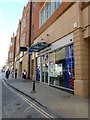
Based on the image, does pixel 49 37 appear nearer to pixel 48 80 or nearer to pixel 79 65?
pixel 48 80

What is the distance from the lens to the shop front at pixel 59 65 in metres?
15.1

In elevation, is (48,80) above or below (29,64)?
below

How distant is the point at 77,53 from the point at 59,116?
21.0 feet

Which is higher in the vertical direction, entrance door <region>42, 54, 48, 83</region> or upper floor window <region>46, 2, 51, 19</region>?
upper floor window <region>46, 2, 51, 19</region>

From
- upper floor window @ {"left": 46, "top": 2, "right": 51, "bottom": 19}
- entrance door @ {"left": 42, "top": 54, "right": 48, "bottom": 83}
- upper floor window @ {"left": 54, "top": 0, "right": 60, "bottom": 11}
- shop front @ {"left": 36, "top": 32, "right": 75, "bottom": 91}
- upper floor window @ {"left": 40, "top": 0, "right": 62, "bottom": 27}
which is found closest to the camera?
shop front @ {"left": 36, "top": 32, "right": 75, "bottom": 91}

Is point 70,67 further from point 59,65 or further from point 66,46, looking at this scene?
point 59,65

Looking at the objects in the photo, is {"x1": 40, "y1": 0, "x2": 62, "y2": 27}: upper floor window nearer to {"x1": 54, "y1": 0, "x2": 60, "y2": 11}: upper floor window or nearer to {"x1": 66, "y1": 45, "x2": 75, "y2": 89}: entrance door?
{"x1": 54, "y1": 0, "x2": 60, "y2": 11}: upper floor window

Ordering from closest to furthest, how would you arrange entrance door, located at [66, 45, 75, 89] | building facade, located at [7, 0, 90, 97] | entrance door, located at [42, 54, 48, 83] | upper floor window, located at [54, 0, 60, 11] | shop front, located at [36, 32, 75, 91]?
building facade, located at [7, 0, 90, 97] → entrance door, located at [66, 45, 75, 89] → shop front, located at [36, 32, 75, 91] → upper floor window, located at [54, 0, 60, 11] → entrance door, located at [42, 54, 48, 83]

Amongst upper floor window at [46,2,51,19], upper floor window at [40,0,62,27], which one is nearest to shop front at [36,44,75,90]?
upper floor window at [40,0,62,27]

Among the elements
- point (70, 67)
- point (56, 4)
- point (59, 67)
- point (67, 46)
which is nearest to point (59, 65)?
point (59, 67)

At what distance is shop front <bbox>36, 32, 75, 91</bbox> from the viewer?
15.1 m

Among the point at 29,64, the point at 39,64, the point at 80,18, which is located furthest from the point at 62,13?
the point at 29,64

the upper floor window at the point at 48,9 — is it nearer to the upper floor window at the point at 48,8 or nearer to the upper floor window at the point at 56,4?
the upper floor window at the point at 48,8

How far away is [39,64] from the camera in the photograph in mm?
25000
